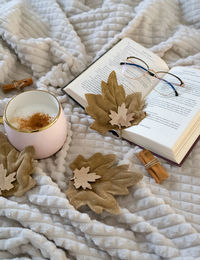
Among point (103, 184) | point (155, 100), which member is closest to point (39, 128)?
point (103, 184)

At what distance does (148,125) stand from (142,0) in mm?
529

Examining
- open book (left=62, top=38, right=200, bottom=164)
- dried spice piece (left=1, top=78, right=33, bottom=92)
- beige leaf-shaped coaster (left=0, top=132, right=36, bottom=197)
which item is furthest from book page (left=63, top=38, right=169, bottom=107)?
beige leaf-shaped coaster (left=0, top=132, right=36, bottom=197)

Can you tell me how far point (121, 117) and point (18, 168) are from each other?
28 centimetres

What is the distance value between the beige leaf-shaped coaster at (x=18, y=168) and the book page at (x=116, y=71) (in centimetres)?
22

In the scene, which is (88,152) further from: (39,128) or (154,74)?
(154,74)

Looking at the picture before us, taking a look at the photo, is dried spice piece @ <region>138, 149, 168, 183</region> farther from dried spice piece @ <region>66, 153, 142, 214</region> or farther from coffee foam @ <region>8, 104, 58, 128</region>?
coffee foam @ <region>8, 104, 58, 128</region>

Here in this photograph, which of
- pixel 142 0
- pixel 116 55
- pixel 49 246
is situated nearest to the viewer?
pixel 49 246

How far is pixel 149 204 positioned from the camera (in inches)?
27.0

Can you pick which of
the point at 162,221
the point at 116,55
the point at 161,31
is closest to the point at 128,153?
the point at 162,221

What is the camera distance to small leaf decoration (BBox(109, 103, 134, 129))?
80 cm

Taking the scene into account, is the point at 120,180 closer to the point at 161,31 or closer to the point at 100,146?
the point at 100,146

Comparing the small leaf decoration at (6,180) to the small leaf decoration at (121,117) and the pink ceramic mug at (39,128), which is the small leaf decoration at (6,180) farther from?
the small leaf decoration at (121,117)

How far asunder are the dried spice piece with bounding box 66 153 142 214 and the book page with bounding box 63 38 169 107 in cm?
18

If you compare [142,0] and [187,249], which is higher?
[142,0]
